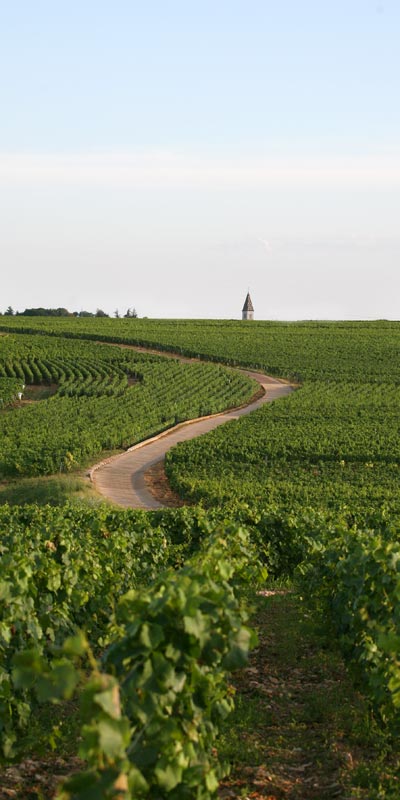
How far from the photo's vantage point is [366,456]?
3747 cm

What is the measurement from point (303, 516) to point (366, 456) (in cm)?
1670

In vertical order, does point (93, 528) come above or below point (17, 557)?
below

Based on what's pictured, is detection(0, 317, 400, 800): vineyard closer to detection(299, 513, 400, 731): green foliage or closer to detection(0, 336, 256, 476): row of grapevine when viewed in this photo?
detection(299, 513, 400, 731): green foliage

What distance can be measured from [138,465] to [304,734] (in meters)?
30.1

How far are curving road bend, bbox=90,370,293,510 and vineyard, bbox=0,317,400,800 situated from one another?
833mm

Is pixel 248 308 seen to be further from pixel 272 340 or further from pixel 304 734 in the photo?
pixel 304 734

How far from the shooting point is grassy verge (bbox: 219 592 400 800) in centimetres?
827

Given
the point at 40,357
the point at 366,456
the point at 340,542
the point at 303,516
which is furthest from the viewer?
the point at 40,357

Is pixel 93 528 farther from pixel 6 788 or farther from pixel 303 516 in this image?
pixel 6 788

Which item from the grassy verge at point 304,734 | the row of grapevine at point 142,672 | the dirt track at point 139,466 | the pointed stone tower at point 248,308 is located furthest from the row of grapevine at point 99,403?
the pointed stone tower at point 248,308

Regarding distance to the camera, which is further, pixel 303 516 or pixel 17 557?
pixel 303 516

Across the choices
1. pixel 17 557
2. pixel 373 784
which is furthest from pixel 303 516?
pixel 373 784

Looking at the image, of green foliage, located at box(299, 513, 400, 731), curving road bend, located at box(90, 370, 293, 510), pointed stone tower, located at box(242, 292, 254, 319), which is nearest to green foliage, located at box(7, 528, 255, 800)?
green foliage, located at box(299, 513, 400, 731)

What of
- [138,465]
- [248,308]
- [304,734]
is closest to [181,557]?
[304,734]
